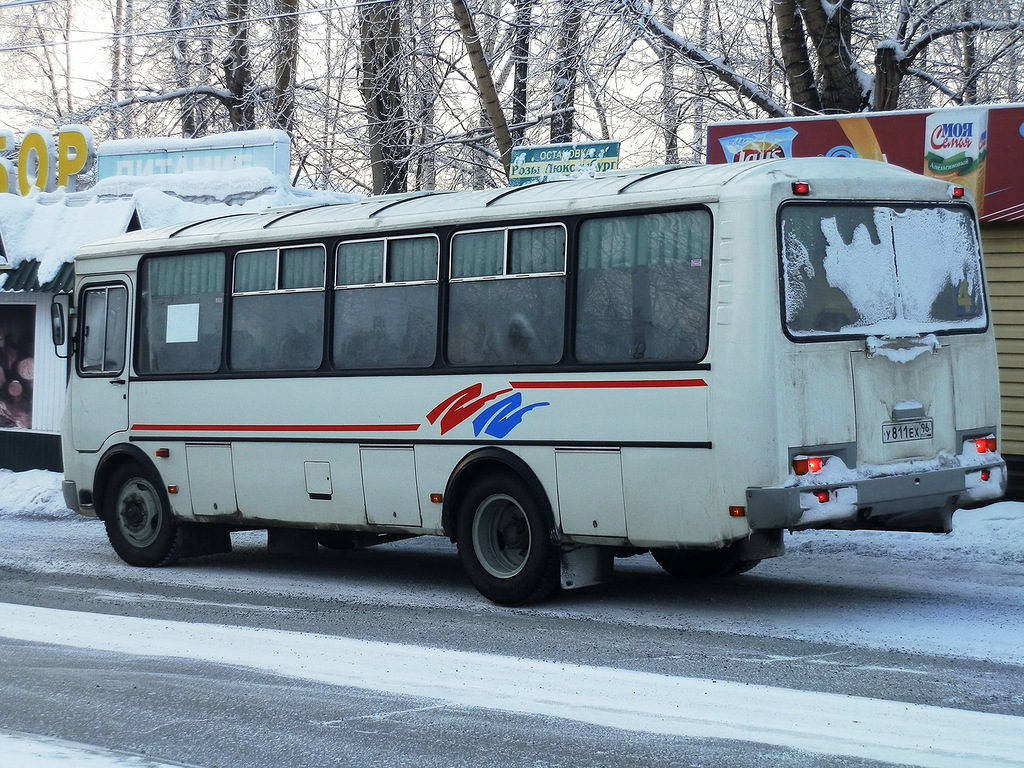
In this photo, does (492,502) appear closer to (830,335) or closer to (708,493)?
(708,493)

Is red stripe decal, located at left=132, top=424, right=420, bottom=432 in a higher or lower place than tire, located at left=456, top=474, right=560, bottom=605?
higher

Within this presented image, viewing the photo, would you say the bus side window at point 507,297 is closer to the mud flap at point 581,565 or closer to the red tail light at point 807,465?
the mud flap at point 581,565

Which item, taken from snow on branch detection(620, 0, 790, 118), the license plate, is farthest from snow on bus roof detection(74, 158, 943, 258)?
snow on branch detection(620, 0, 790, 118)

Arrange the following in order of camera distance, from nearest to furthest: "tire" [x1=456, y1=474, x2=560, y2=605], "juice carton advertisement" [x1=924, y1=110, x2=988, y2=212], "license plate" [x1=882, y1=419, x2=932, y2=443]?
1. "license plate" [x1=882, y1=419, x2=932, y2=443]
2. "tire" [x1=456, y1=474, x2=560, y2=605]
3. "juice carton advertisement" [x1=924, y1=110, x2=988, y2=212]

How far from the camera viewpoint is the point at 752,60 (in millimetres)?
23031

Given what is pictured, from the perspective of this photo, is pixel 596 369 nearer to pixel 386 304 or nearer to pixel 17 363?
pixel 386 304

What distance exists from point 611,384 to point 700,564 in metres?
2.24

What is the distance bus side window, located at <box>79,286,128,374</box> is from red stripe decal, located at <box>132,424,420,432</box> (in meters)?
0.71

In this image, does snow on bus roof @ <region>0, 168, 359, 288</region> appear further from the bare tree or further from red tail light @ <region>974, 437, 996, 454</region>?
red tail light @ <region>974, 437, 996, 454</region>

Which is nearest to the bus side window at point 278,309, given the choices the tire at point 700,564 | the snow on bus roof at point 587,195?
the snow on bus roof at point 587,195

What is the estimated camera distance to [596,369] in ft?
31.7

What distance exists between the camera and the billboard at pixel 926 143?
47.9ft

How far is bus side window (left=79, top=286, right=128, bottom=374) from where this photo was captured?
1320 cm

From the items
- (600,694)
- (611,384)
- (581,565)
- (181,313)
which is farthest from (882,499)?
(181,313)
